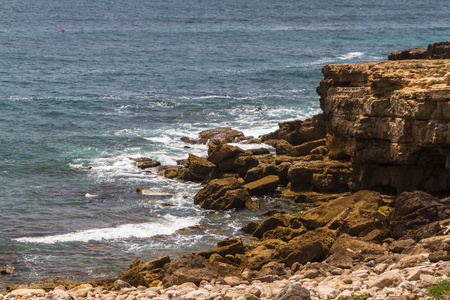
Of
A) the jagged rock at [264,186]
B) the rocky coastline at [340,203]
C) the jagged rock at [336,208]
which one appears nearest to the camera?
the rocky coastline at [340,203]

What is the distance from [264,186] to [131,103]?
25.9m

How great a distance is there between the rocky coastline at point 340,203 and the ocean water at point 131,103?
198 cm

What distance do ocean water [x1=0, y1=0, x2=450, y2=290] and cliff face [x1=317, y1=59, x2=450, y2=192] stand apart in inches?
209

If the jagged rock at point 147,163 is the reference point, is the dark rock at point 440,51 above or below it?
above

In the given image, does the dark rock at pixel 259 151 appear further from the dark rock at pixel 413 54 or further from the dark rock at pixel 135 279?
the dark rock at pixel 135 279

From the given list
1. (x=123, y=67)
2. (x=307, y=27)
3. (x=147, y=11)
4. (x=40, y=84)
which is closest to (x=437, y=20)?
(x=307, y=27)

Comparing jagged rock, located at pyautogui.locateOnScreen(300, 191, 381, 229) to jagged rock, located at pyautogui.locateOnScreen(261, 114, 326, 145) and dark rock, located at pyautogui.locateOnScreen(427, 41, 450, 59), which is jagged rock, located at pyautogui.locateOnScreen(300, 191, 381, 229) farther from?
jagged rock, located at pyautogui.locateOnScreen(261, 114, 326, 145)

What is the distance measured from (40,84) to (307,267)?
47.1 metres

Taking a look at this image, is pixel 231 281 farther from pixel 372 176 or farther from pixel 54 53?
pixel 54 53

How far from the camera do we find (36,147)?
41344 mm

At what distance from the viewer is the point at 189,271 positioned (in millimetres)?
19703

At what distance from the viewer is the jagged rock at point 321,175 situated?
2992cm

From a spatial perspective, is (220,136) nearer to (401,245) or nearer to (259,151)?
(259,151)

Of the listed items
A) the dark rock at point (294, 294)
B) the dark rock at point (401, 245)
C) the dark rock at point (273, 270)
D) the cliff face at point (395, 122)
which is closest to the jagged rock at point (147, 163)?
the cliff face at point (395, 122)
